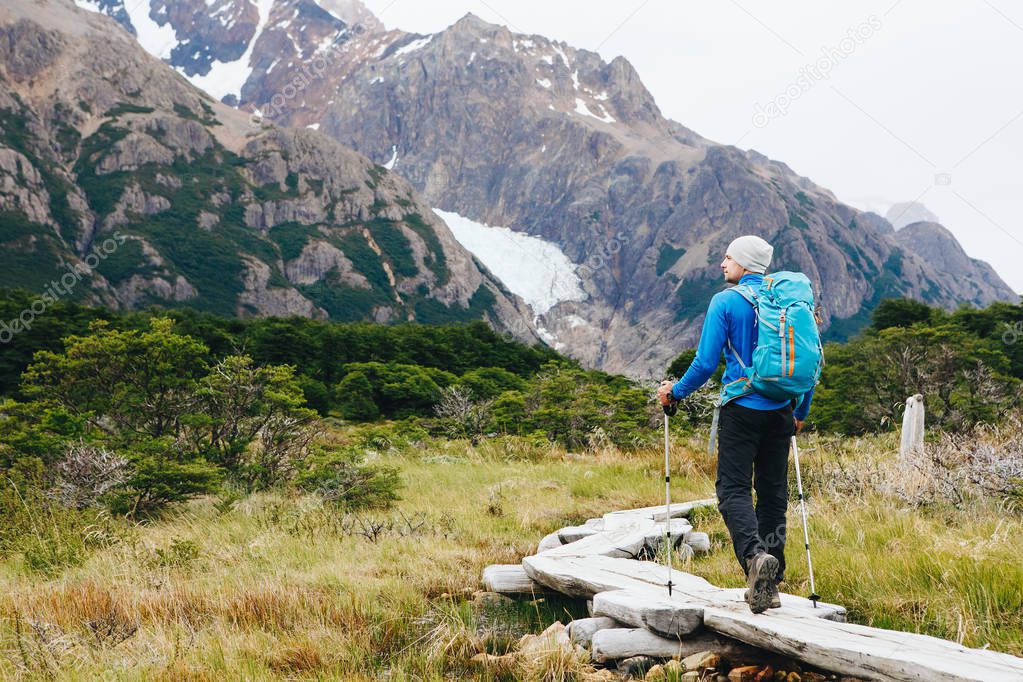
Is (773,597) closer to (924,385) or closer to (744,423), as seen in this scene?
(744,423)

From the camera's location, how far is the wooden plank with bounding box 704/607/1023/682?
9.62ft

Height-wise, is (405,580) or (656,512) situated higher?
(656,512)

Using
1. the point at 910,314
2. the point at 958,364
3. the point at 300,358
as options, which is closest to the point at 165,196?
the point at 300,358

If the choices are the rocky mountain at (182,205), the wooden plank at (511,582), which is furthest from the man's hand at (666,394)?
the rocky mountain at (182,205)

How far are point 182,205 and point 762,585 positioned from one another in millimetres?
152477

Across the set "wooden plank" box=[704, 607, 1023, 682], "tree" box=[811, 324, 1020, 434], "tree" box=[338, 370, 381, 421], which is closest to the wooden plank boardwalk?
"wooden plank" box=[704, 607, 1023, 682]

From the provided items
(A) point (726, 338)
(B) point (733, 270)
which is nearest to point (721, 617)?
(A) point (726, 338)

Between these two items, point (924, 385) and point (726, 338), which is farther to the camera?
point (924, 385)

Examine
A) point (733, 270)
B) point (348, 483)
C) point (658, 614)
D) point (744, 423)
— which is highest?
point (733, 270)

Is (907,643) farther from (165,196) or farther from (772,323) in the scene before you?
(165,196)

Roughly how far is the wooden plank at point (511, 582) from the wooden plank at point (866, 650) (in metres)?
1.65

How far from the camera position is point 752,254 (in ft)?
15.5

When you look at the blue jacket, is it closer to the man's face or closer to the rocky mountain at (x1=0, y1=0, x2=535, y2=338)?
the man's face

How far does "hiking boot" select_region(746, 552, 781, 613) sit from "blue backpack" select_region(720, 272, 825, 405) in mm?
1069
